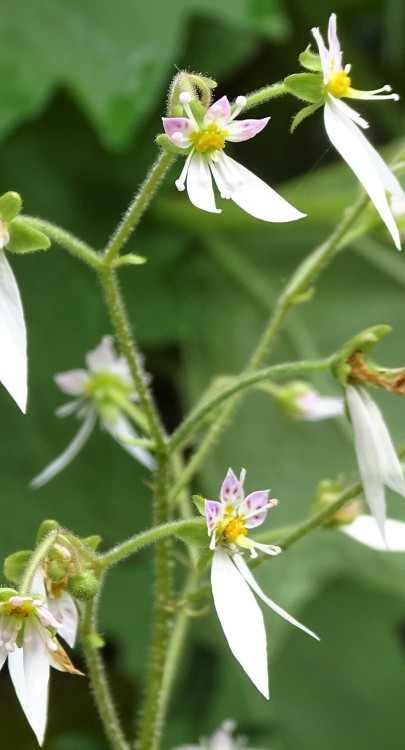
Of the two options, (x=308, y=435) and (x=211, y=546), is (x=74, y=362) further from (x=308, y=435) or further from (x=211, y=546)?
(x=211, y=546)

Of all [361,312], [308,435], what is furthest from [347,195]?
→ [308,435]

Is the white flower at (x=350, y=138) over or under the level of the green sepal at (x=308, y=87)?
under

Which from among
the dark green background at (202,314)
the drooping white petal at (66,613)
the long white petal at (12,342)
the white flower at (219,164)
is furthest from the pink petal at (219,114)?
the dark green background at (202,314)

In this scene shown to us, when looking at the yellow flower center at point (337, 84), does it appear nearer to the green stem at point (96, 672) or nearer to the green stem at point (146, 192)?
the green stem at point (146, 192)

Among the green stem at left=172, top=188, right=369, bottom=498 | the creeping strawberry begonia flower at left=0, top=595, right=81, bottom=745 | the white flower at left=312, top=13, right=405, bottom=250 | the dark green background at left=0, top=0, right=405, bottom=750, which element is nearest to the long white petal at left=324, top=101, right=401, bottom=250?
the white flower at left=312, top=13, right=405, bottom=250

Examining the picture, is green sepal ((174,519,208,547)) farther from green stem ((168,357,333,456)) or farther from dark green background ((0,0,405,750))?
A: dark green background ((0,0,405,750))
